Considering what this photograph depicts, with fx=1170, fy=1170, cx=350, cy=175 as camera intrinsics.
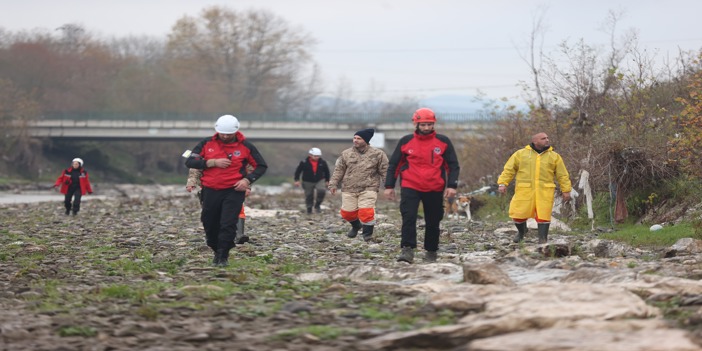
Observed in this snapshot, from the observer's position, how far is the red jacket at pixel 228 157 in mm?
13820

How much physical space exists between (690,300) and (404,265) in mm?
4573

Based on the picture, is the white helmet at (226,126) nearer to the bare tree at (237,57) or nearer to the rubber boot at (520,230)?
the rubber boot at (520,230)

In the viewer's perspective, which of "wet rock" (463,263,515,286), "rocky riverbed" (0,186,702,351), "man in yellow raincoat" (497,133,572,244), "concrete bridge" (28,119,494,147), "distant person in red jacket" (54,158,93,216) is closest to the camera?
"rocky riverbed" (0,186,702,351)

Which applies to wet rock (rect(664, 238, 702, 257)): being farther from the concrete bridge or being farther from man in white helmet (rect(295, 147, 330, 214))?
the concrete bridge

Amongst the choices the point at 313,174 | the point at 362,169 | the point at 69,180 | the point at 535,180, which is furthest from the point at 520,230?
the point at 69,180

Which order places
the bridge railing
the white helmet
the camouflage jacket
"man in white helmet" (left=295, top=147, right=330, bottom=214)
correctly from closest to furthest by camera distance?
the white helmet → the camouflage jacket → "man in white helmet" (left=295, top=147, right=330, bottom=214) → the bridge railing

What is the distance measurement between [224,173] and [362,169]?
4.03 meters

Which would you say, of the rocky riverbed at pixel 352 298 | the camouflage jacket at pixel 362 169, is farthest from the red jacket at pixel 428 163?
the camouflage jacket at pixel 362 169

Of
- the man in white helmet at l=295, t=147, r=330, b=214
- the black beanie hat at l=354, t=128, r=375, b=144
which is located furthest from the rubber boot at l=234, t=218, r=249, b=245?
the man in white helmet at l=295, t=147, r=330, b=214

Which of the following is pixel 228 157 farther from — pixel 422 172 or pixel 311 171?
pixel 311 171

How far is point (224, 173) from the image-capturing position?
1382 centimetres

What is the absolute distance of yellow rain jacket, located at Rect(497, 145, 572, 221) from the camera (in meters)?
16.7

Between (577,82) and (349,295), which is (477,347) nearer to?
(349,295)

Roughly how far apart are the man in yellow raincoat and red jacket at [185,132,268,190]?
4.22 meters
